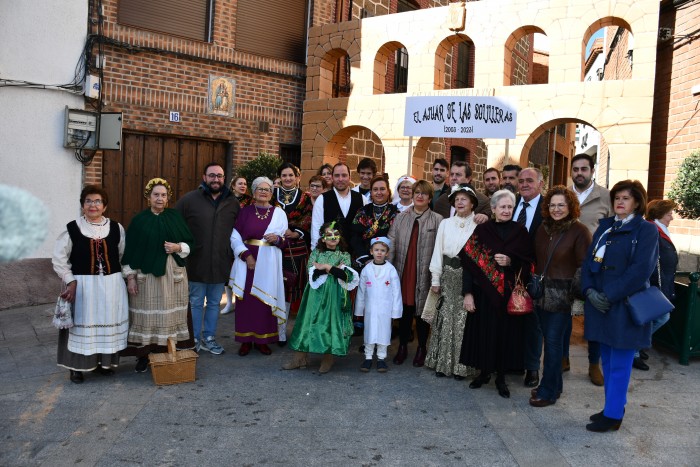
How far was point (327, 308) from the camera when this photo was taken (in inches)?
216

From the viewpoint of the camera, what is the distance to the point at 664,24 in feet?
32.3

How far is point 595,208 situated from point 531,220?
0.76 m

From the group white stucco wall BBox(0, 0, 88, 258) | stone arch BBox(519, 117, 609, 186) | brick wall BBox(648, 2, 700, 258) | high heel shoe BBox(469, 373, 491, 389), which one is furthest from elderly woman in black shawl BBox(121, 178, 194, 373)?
stone arch BBox(519, 117, 609, 186)

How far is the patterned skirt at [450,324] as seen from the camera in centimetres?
533

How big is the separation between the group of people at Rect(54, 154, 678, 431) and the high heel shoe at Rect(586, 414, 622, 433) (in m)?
0.02

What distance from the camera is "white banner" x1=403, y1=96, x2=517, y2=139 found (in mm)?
8008

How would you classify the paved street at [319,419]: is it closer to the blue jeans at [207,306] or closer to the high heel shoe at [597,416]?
the high heel shoe at [597,416]

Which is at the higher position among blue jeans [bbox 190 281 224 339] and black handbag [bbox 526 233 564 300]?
black handbag [bbox 526 233 564 300]

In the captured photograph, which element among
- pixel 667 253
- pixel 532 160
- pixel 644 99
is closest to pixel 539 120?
pixel 644 99

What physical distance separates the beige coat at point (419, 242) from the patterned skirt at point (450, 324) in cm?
32

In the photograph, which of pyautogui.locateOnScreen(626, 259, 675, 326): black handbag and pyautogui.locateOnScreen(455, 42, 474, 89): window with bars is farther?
pyautogui.locateOnScreen(455, 42, 474, 89): window with bars

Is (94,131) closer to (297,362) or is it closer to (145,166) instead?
(145,166)

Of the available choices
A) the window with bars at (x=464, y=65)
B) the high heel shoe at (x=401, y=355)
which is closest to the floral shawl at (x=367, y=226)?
the high heel shoe at (x=401, y=355)

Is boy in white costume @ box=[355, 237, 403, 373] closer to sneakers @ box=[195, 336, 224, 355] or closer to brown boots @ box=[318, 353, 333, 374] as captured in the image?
brown boots @ box=[318, 353, 333, 374]
